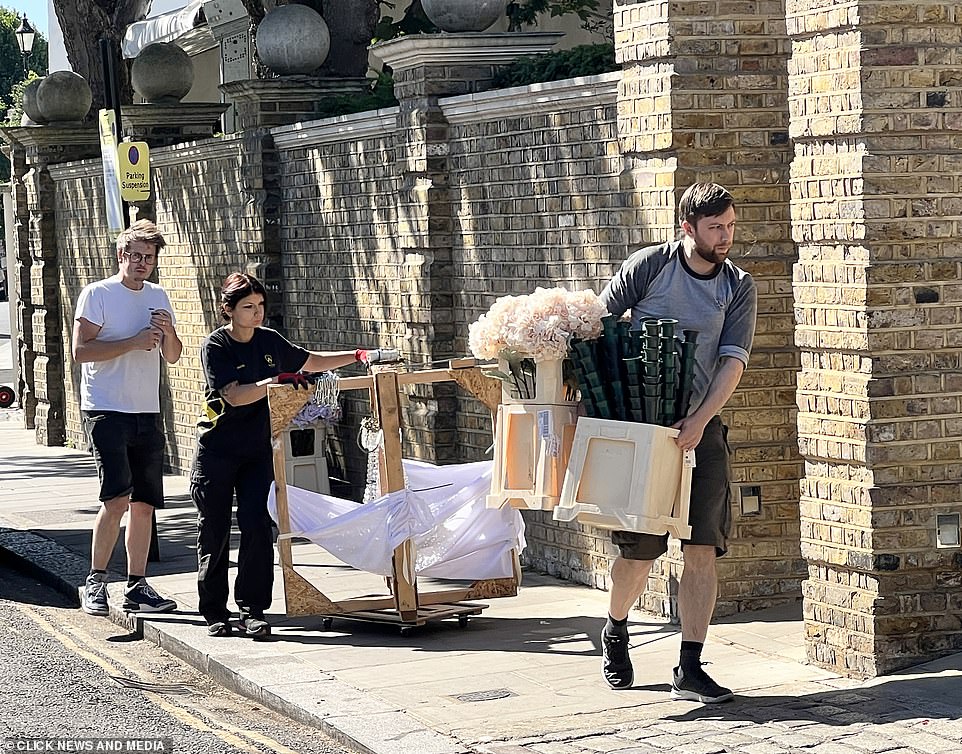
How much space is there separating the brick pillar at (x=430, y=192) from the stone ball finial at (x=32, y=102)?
25.2ft

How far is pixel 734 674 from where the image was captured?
23.1 ft

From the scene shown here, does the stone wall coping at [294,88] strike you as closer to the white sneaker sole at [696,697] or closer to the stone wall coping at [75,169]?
the stone wall coping at [75,169]

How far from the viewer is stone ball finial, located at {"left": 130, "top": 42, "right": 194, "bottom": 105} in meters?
15.9

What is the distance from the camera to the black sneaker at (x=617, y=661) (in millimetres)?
6805

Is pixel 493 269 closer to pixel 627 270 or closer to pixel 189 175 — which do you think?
pixel 627 270

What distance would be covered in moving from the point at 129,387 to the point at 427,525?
1.94 meters

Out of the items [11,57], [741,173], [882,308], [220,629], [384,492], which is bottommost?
[220,629]

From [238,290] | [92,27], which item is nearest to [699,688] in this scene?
[238,290]

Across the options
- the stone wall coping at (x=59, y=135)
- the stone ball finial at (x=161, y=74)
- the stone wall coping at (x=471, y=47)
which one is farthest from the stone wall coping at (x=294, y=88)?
the stone wall coping at (x=59, y=135)

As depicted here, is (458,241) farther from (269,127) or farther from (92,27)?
(92,27)

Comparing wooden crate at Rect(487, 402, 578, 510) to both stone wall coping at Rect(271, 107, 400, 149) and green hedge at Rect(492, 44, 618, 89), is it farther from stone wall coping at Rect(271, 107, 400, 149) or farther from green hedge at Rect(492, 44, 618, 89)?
stone wall coping at Rect(271, 107, 400, 149)

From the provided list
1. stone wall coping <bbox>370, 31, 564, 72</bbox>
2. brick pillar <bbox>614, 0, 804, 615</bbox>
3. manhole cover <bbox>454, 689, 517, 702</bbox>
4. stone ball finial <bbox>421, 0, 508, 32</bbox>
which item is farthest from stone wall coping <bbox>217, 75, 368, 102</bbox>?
manhole cover <bbox>454, 689, 517, 702</bbox>

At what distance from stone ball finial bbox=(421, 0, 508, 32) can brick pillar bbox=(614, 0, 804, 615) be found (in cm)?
206

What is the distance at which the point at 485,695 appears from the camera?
22.6ft
